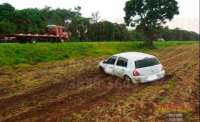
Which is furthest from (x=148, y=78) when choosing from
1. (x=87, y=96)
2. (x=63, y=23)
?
(x=63, y=23)

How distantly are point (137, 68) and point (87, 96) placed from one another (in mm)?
3846

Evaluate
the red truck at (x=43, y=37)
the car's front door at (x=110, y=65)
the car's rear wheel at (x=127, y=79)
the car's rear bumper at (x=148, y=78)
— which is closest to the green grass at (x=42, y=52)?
the red truck at (x=43, y=37)

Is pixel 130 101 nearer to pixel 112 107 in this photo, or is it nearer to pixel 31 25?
pixel 112 107

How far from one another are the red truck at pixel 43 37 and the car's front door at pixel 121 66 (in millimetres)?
20621

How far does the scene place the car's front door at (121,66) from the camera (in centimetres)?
2084

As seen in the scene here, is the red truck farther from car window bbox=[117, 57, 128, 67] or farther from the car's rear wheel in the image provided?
the car's rear wheel

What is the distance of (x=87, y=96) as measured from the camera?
56.9 ft

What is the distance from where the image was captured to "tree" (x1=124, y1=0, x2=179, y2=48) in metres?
50.9

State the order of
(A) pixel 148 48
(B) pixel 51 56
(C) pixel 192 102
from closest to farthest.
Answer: (C) pixel 192 102
(B) pixel 51 56
(A) pixel 148 48

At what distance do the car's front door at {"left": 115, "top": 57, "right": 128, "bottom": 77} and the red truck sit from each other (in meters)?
20.6

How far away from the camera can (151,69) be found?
20391 mm

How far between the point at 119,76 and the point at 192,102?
18.8 ft

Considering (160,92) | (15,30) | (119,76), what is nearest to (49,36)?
(15,30)

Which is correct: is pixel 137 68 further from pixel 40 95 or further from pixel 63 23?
pixel 63 23
